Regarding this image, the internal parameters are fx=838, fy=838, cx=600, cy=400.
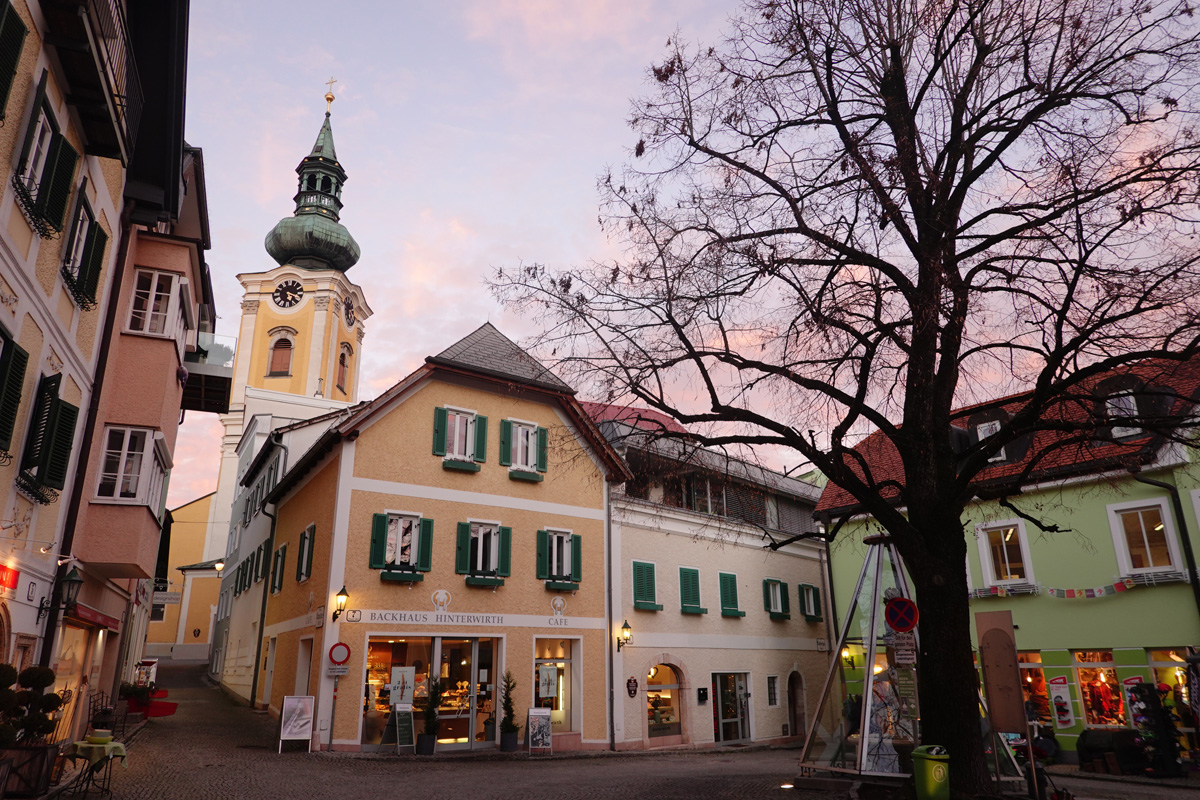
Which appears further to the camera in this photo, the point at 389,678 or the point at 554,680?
the point at 554,680

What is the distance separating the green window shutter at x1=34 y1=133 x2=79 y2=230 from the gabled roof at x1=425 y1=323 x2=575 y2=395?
36.2ft

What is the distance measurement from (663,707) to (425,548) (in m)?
8.82

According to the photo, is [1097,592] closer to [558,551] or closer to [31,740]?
[558,551]

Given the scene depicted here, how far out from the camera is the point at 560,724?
21000 millimetres

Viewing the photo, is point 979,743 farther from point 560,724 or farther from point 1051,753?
point 560,724

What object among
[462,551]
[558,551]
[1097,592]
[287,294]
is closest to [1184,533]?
[1097,592]

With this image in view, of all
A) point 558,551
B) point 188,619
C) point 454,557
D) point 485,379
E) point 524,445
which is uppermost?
point 485,379

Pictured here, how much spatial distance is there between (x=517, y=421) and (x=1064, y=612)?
1457 centimetres

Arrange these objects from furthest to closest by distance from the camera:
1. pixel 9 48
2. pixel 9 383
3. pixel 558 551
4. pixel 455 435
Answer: pixel 558 551 → pixel 455 435 → pixel 9 383 → pixel 9 48

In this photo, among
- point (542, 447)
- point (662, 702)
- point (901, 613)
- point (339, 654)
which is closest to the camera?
point (901, 613)

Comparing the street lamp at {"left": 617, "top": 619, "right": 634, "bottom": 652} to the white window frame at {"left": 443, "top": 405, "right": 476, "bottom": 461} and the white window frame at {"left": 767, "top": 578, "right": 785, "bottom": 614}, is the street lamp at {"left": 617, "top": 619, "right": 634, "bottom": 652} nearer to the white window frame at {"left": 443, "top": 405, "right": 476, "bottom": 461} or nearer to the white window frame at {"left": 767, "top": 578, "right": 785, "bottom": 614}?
the white window frame at {"left": 443, "top": 405, "right": 476, "bottom": 461}

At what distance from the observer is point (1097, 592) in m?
20.0

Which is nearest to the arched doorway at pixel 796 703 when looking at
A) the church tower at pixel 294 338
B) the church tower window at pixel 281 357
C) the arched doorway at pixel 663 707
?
the arched doorway at pixel 663 707

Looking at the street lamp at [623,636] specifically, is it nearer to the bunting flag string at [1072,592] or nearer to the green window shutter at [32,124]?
the bunting flag string at [1072,592]
